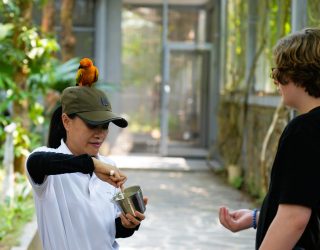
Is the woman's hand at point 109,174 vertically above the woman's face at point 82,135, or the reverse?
the woman's face at point 82,135

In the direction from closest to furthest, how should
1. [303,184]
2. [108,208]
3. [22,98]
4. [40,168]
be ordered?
[303,184], [40,168], [108,208], [22,98]

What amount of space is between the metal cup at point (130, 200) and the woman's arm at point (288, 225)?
0.52 metres

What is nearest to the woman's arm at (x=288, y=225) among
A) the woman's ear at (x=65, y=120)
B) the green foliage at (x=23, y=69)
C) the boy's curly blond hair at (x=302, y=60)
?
the boy's curly blond hair at (x=302, y=60)

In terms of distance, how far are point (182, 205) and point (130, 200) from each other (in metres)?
6.79

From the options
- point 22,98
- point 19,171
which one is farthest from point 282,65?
point 19,171

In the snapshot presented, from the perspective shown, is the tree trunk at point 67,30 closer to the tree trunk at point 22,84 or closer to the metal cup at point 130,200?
the tree trunk at point 22,84

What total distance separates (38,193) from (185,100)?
43.6ft

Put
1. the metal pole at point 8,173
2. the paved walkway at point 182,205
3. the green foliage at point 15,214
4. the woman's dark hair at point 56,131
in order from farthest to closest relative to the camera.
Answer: the paved walkway at point 182,205 → the metal pole at point 8,173 → the green foliage at point 15,214 → the woman's dark hair at point 56,131

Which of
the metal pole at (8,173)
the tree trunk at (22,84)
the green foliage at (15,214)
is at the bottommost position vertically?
the green foliage at (15,214)

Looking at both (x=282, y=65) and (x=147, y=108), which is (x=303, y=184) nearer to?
(x=282, y=65)

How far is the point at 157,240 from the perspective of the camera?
696 cm

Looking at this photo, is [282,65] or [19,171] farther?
[19,171]

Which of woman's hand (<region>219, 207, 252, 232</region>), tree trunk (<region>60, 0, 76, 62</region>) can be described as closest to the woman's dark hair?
woman's hand (<region>219, 207, 252, 232</region>)

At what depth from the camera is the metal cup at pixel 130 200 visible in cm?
237
